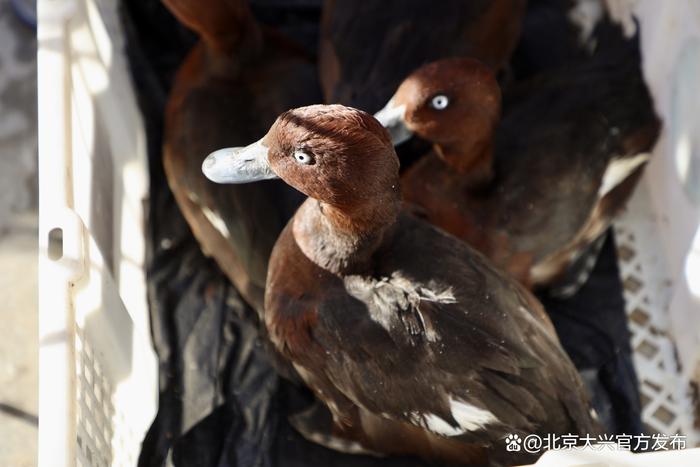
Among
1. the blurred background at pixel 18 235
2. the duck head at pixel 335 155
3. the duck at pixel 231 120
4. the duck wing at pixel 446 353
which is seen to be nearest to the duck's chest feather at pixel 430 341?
the duck wing at pixel 446 353

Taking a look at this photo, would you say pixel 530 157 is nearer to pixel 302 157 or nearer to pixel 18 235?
pixel 302 157

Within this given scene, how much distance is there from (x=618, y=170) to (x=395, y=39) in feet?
1.66

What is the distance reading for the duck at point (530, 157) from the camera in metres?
1.47

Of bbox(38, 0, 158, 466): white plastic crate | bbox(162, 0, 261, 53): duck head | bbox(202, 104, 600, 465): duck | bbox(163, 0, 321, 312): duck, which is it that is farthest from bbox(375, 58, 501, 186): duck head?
bbox(38, 0, 158, 466): white plastic crate

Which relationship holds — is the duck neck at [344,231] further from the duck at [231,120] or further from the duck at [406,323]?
the duck at [231,120]

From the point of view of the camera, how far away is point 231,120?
165 centimetres

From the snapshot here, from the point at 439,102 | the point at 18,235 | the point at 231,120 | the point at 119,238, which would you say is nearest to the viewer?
the point at 439,102

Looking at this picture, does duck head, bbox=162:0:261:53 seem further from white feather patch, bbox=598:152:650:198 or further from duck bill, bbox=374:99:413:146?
white feather patch, bbox=598:152:650:198

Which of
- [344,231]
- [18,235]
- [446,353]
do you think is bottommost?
[18,235]

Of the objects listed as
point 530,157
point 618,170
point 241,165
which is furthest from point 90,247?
point 618,170

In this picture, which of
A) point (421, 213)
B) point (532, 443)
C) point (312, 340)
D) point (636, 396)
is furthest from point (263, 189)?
point (636, 396)

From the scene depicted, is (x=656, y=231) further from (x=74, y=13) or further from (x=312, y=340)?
(x=74, y=13)

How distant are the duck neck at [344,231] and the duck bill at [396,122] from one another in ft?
0.71

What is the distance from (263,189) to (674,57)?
2.87ft
